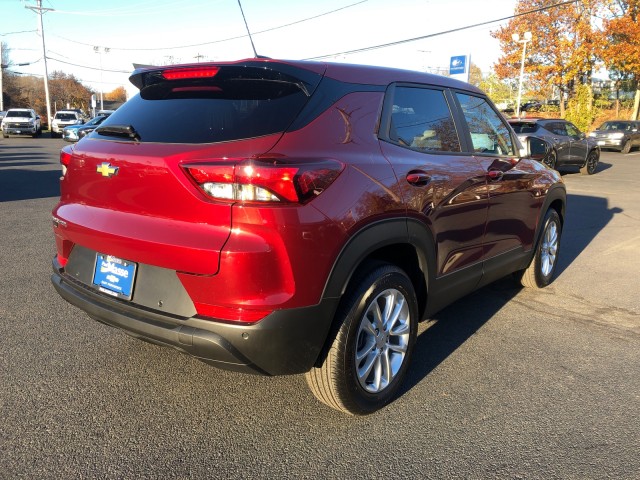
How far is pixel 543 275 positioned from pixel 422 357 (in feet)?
7.26

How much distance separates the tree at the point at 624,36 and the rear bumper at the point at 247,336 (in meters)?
37.6

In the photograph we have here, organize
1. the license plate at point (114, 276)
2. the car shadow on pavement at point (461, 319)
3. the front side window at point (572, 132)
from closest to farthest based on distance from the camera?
the license plate at point (114, 276) < the car shadow on pavement at point (461, 319) < the front side window at point (572, 132)

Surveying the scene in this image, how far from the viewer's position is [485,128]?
4.01 metres

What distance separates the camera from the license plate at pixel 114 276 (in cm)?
255

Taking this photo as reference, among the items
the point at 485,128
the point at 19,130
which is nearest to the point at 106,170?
the point at 485,128

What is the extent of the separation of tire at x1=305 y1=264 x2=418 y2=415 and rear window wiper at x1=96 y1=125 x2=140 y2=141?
1.38 meters

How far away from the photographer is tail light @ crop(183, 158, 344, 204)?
222cm

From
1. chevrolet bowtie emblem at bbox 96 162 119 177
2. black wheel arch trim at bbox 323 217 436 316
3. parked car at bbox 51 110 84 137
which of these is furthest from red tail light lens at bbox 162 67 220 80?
parked car at bbox 51 110 84 137

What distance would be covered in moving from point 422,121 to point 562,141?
13924mm

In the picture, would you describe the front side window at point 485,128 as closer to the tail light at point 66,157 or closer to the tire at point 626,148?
the tail light at point 66,157

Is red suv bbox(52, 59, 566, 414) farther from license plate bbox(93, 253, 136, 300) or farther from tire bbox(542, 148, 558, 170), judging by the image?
tire bbox(542, 148, 558, 170)

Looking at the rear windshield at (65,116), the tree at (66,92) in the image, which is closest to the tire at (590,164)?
the rear windshield at (65,116)

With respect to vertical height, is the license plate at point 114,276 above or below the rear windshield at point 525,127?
below

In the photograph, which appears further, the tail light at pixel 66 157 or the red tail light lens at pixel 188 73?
the tail light at pixel 66 157
